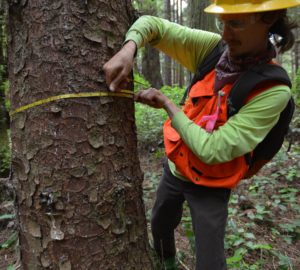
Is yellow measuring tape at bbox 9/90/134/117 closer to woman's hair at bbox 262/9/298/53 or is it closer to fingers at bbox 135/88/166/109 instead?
fingers at bbox 135/88/166/109

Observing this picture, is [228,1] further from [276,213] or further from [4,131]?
[4,131]

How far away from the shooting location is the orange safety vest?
2.14m

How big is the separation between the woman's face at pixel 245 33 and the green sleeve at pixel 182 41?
38cm

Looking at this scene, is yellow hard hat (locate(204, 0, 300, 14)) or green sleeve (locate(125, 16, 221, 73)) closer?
yellow hard hat (locate(204, 0, 300, 14))

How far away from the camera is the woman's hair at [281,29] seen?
6.80 ft

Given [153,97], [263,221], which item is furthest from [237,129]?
[263,221]

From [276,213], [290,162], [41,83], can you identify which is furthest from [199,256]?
[290,162]

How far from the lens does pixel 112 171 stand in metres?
2.07

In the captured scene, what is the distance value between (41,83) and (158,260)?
1.72 metres

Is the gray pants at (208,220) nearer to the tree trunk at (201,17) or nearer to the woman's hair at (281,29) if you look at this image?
the woman's hair at (281,29)

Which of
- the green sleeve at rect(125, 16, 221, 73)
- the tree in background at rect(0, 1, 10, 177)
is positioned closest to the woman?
the green sleeve at rect(125, 16, 221, 73)

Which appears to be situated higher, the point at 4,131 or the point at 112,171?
the point at 112,171

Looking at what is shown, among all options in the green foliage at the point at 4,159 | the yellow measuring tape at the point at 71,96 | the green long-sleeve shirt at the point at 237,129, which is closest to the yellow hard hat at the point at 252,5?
the green long-sleeve shirt at the point at 237,129

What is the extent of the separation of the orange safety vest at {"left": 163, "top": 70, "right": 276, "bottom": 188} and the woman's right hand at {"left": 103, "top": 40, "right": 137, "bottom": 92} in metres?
0.52
